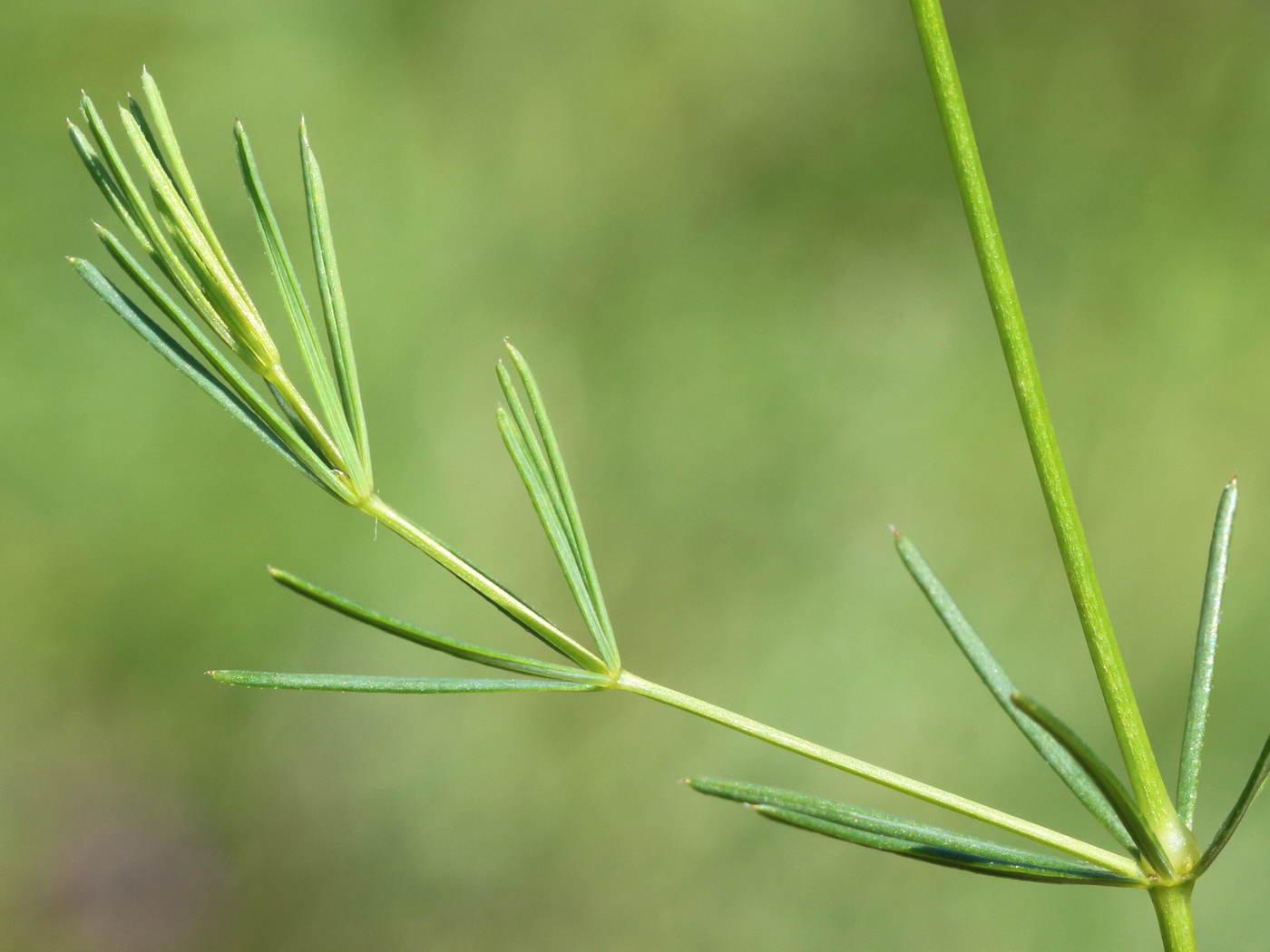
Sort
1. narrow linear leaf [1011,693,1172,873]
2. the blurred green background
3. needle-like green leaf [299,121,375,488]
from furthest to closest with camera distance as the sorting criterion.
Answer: the blurred green background, needle-like green leaf [299,121,375,488], narrow linear leaf [1011,693,1172,873]

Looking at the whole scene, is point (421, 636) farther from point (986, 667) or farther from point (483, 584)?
point (986, 667)

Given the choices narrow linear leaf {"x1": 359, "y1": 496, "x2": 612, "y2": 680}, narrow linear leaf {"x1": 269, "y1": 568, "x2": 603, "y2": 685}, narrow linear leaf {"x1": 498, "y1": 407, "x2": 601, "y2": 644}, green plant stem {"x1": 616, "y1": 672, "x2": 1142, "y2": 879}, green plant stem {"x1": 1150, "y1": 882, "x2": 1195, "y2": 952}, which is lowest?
green plant stem {"x1": 1150, "y1": 882, "x2": 1195, "y2": 952}

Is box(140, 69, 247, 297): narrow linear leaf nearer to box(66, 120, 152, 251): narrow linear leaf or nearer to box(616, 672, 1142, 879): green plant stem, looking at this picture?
box(66, 120, 152, 251): narrow linear leaf

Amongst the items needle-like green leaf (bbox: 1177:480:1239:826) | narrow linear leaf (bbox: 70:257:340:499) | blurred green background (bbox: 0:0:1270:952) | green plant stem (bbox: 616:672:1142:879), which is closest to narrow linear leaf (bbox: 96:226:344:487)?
narrow linear leaf (bbox: 70:257:340:499)

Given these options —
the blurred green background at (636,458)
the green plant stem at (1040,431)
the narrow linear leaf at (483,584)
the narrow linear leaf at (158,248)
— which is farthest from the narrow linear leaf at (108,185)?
the blurred green background at (636,458)

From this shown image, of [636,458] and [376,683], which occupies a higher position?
[636,458]

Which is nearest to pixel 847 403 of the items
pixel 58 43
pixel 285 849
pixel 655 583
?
pixel 655 583

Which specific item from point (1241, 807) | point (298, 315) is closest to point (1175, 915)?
point (1241, 807)

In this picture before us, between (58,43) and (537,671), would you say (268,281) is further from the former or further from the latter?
(537,671)
